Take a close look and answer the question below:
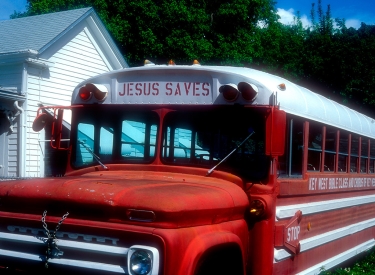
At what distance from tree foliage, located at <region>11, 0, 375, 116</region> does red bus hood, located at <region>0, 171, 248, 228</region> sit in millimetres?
21397

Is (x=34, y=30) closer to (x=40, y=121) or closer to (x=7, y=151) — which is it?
(x=7, y=151)

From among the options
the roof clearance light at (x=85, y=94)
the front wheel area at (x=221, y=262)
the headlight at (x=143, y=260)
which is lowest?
the front wheel area at (x=221, y=262)

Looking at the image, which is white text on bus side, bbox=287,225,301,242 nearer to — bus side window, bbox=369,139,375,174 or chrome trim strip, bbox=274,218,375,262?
chrome trim strip, bbox=274,218,375,262

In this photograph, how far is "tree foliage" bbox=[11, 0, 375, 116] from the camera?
85.0 ft

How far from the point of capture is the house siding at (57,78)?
49.5 feet

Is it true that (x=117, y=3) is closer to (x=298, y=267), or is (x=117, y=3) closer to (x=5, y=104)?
(x=5, y=104)

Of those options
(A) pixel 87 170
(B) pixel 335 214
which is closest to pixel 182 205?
(A) pixel 87 170

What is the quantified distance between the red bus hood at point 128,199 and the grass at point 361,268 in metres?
2.89

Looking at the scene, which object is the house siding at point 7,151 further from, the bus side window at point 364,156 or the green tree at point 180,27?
the green tree at point 180,27

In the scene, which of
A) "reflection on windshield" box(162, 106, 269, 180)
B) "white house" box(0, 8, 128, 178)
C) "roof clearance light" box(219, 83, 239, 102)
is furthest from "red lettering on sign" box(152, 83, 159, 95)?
"white house" box(0, 8, 128, 178)

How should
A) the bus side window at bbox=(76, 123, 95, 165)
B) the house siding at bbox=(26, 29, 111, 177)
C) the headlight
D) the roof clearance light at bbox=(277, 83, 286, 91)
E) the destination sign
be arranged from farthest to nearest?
the house siding at bbox=(26, 29, 111, 177)
the bus side window at bbox=(76, 123, 95, 165)
the roof clearance light at bbox=(277, 83, 286, 91)
the destination sign
the headlight

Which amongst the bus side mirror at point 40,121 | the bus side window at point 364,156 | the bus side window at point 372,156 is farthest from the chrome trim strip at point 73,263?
the bus side window at point 372,156

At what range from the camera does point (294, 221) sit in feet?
17.6

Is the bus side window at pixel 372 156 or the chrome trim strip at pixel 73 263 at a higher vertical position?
the bus side window at pixel 372 156
